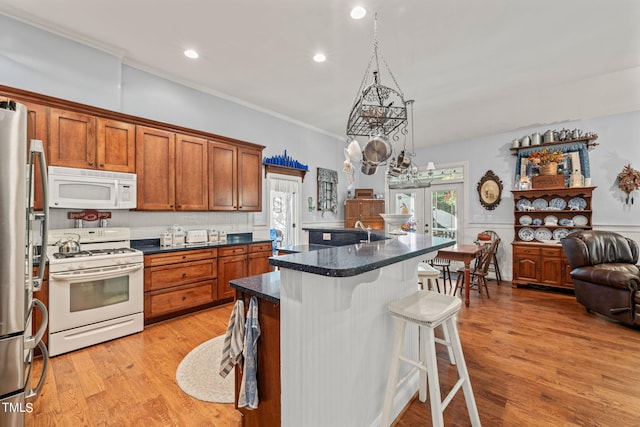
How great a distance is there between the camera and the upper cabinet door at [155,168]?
3332mm

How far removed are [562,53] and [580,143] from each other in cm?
229

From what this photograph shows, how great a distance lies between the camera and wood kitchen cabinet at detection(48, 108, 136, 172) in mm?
2760

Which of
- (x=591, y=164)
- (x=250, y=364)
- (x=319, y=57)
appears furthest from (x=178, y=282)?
(x=591, y=164)

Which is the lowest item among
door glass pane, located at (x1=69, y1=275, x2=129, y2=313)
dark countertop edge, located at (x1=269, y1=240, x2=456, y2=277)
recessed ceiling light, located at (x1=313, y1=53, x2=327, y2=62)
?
door glass pane, located at (x1=69, y1=275, x2=129, y2=313)

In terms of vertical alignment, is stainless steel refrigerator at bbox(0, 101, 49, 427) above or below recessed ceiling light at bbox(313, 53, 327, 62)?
below

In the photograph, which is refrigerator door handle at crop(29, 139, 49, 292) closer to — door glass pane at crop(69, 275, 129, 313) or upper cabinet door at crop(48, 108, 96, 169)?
door glass pane at crop(69, 275, 129, 313)

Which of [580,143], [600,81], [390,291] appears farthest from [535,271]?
[390,291]

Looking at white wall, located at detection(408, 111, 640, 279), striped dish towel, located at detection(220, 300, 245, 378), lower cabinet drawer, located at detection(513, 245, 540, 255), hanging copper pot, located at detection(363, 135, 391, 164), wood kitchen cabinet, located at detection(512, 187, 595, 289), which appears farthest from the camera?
lower cabinet drawer, located at detection(513, 245, 540, 255)

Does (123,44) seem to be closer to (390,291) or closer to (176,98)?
(176,98)

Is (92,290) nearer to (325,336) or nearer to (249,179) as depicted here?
(249,179)

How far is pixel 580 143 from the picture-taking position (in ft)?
15.4

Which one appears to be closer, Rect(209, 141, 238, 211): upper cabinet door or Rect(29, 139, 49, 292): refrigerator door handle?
Rect(29, 139, 49, 292): refrigerator door handle

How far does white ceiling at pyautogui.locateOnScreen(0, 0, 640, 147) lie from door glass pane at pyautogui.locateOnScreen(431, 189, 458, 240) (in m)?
2.00

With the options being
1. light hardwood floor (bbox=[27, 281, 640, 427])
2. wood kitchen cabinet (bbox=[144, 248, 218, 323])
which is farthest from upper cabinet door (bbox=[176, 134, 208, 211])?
light hardwood floor (bbox=[27, 281, 640, 427])
